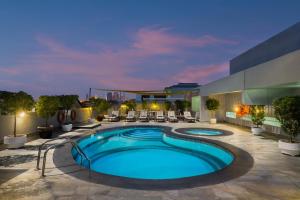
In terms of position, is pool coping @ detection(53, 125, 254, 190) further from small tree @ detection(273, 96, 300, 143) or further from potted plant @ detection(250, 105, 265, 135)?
potted plant @ detection(250, 105, 265, 135)

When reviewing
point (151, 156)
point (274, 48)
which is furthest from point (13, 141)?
point (274, 48)

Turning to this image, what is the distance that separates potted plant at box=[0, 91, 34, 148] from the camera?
25.8ft

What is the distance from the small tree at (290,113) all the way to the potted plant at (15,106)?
9408mm

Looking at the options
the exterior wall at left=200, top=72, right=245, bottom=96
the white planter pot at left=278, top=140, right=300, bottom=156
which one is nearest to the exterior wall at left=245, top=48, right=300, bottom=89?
the exterior wall at left=200, top=72, right=245, bottom=96

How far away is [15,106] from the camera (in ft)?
27.9

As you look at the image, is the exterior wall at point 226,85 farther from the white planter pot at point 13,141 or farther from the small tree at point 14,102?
the white planter pot at point 13,141

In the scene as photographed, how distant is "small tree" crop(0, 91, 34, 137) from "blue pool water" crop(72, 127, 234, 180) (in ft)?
9.19

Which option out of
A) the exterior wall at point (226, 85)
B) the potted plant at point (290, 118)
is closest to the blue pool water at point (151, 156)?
the potted plant at point (290, 118)

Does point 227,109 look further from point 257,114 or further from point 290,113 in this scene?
point 290,113

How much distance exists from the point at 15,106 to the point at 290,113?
10.1 meters

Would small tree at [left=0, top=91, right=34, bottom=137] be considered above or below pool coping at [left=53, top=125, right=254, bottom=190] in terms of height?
above

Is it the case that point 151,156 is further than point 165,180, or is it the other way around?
point 151,156

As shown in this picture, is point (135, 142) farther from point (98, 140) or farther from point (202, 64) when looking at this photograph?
point (202, 64)

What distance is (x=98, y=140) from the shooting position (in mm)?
11867
